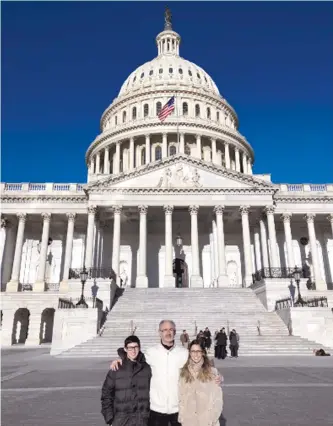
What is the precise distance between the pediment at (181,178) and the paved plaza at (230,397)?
28.9m

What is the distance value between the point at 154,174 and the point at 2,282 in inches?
887

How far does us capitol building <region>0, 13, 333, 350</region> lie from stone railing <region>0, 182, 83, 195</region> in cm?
13

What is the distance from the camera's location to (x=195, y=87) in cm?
7081

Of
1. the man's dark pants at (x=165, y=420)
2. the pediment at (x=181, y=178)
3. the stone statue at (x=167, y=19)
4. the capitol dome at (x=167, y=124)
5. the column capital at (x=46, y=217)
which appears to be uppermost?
the stone statue at (x=167, y=19)

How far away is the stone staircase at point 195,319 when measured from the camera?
917 inches

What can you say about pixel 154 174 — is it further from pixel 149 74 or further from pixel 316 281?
pixel 149 74

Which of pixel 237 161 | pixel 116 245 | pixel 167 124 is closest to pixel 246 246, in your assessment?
pixel 116 245

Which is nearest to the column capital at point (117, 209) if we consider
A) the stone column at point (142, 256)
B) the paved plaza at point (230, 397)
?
the stone column at point (142, 256)

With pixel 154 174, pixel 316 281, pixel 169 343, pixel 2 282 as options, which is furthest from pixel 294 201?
pixel 169 343

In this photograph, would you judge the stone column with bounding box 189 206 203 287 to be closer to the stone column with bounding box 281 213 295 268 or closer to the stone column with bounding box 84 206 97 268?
the stone column with bounding box 84 206 97 268

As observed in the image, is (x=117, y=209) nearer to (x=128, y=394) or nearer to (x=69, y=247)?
(x=69, y=247)

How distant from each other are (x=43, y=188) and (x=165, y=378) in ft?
154

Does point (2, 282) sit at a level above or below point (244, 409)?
above

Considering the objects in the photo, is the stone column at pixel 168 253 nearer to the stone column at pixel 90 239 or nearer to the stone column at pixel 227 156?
the stone column at pixel 90 239
